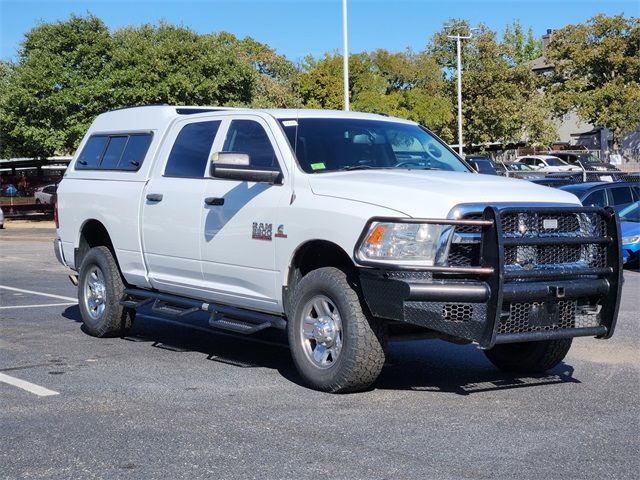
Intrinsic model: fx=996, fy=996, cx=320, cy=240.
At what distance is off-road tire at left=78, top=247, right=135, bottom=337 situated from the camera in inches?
378

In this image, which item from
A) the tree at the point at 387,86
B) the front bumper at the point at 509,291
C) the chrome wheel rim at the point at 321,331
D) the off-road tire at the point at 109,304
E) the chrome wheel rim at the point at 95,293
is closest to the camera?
the front bumper at the point at 509,291

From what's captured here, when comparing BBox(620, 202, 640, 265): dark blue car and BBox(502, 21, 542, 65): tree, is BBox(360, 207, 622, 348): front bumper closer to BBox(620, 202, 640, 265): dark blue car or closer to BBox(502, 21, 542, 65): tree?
BBox(620, 202, 640, 265): dark blue car

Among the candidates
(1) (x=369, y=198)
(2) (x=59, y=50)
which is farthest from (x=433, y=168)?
(2) (x=59, y=50)

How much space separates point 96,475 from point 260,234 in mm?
2928

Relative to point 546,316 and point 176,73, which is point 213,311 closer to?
point 546,316

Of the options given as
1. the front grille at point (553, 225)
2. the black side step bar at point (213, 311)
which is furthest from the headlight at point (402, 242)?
the black side step bar at point (213, 311)

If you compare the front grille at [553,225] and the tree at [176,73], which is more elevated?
the tree at [176,73]

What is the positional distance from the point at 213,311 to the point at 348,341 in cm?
180

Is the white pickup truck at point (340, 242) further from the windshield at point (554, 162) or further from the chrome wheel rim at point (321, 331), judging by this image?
the windshield at point (554, 162)

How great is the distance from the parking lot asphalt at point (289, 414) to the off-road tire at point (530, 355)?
111 mm

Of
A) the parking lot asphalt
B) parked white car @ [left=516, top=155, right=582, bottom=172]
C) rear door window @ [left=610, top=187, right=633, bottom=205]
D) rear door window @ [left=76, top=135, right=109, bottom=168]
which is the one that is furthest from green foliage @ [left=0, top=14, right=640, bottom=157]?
the parking lot asphalt

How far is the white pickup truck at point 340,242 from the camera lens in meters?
6.54

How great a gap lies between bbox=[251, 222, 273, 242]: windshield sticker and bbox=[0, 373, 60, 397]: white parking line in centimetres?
189

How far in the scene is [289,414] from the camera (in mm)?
6484
